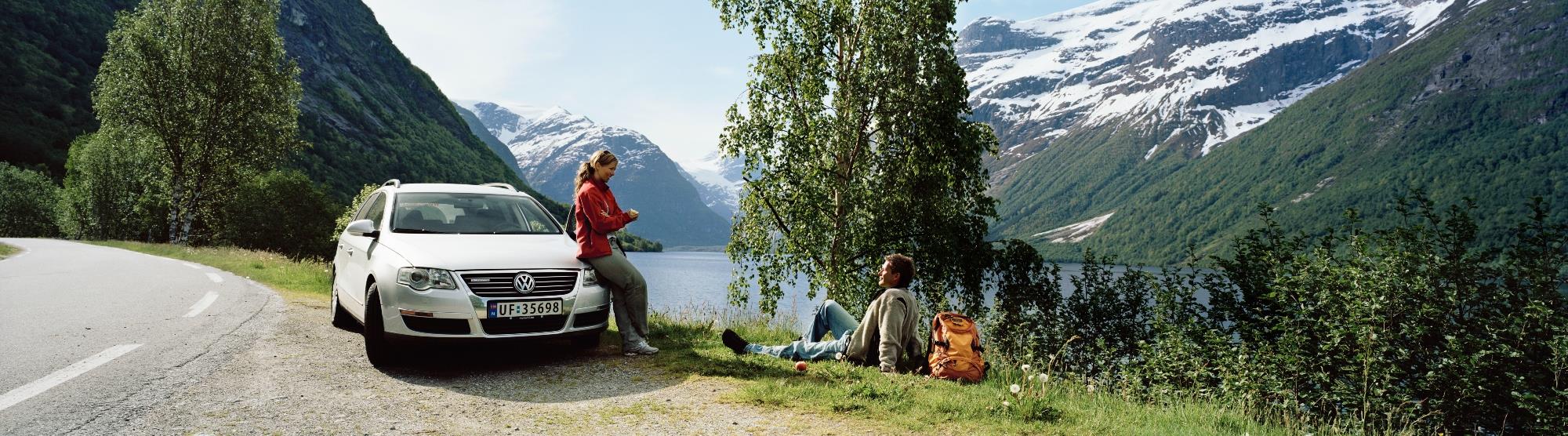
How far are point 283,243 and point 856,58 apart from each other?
A: 39.0 meters

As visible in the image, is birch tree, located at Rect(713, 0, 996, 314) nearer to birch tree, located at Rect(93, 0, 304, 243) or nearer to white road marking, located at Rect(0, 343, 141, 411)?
white road marking, located at Rect(0, 343, 141, 411)

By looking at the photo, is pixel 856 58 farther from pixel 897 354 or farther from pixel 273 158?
pixel 273 158

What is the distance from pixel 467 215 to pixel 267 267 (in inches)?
480

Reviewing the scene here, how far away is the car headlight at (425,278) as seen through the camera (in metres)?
6.02

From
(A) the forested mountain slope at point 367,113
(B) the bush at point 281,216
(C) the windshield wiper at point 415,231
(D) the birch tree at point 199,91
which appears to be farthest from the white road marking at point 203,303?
(A) the forested mountain slope at point 367,113

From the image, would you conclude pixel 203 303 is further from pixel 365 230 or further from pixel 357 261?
pixel 365 230

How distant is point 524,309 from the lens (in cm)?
621

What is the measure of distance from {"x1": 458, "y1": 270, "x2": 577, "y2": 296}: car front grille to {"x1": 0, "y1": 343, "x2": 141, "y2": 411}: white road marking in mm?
2784

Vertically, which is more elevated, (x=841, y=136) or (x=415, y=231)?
(x=841, y=136)

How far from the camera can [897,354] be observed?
22.7ft

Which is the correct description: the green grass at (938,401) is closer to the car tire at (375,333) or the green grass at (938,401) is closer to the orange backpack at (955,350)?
the orange backpack at (955,350)

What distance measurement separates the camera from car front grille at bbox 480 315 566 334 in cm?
610

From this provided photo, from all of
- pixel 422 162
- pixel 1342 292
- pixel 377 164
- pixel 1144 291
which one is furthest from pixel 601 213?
pixel 422 162

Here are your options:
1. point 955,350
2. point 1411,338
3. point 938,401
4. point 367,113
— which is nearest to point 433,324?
point 938,401
